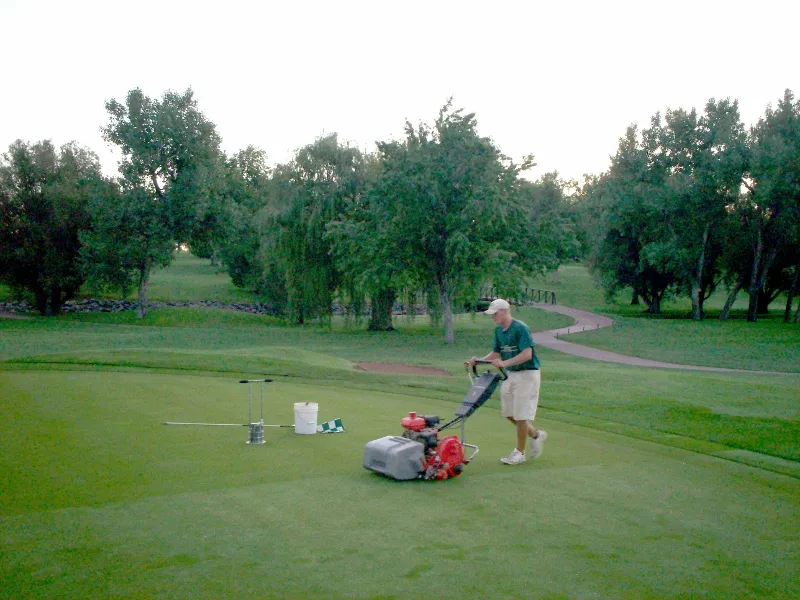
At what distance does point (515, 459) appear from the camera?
839cm

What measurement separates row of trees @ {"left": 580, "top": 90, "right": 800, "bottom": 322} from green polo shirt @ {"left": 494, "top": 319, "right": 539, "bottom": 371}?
150ft

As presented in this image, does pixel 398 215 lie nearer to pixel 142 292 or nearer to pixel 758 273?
pixel 142 292

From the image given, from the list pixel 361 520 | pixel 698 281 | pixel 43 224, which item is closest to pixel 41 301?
pixel 43 224

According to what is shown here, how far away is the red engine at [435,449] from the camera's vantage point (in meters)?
7.57

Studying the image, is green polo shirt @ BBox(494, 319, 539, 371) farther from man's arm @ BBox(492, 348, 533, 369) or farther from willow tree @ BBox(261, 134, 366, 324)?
willow tree @ BBox(261, 134, 366, 324)

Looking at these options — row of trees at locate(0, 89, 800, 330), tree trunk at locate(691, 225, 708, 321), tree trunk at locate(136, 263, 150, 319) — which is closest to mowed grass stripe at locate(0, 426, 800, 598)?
row of trees at locate(0, 89, 800, 330)

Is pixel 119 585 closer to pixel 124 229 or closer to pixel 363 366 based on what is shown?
pixel 363 366

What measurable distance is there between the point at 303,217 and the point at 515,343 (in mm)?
31632

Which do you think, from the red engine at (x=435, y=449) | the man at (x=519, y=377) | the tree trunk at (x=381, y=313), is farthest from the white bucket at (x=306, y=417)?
the tree trunk at (x=381, y=313)

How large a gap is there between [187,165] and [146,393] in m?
37.7

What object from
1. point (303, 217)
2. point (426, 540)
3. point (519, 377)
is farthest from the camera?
point (303, 217)

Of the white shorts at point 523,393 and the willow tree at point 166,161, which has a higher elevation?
the willow tree at point 166,161

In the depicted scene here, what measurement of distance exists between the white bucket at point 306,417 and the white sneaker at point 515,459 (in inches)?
106

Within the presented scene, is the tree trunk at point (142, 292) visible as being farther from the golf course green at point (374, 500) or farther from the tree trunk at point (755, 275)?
the tree trunk at point (755, 275)
